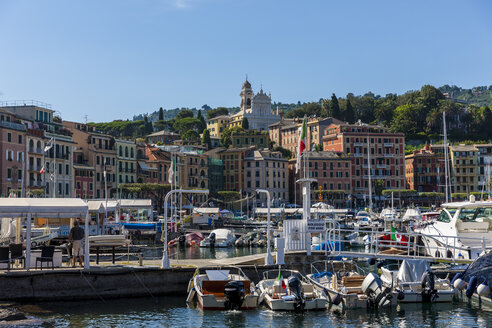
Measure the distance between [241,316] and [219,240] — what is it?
4183 centimetres

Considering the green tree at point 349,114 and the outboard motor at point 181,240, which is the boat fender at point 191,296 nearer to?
the outboard motor at point 181,240

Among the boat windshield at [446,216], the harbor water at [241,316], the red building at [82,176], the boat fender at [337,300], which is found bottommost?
the harbor water at [241,316]

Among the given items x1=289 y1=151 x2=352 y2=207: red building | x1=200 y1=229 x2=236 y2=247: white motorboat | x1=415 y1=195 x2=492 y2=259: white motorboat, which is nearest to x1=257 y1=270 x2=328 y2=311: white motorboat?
x1=415 y1=195 x2=492 y2=259: white motorboat

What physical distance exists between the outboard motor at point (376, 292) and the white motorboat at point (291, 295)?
1.77 metres

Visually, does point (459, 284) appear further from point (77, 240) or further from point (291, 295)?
point (77, 240)

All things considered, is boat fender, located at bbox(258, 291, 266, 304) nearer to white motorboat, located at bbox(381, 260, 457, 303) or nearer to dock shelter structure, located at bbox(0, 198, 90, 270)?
white motorboat, located at bbox(381, 260, 457, 303)

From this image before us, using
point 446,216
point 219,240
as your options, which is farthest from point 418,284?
point 219,240

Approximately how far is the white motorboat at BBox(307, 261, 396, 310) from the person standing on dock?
10.1m

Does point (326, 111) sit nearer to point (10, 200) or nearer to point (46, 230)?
point (46, 230)

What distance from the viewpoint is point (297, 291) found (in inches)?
984

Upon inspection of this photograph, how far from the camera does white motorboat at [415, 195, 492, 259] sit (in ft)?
101

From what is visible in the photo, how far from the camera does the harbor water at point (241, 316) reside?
23625 mm

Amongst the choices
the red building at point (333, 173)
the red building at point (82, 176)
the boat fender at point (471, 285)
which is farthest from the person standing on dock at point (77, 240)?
the red building at point (333, 173)

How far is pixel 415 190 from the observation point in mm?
144500
